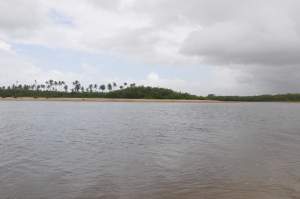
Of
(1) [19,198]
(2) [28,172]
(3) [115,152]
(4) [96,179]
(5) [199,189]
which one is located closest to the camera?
(1) [19,198]

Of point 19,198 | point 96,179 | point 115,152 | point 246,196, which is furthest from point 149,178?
point 115,152

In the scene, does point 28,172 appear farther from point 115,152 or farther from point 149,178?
point 115,152

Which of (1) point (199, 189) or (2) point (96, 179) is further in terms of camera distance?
(2) point (96, 179)

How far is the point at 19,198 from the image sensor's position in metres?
10.7

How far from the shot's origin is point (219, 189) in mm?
12172

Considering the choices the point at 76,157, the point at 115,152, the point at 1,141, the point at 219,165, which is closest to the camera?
the point at 219,165

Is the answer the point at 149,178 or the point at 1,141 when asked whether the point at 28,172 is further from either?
the point at 1,141

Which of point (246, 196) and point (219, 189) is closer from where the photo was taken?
point (246, 196)

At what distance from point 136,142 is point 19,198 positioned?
14.7 meters

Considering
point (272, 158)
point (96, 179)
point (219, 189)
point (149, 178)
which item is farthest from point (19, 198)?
point (272, 158)

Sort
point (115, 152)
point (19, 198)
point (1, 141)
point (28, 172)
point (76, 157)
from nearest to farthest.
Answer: point (19, 198), point (28, 172), point (76, 157), point (115, 152), point (1, 141)

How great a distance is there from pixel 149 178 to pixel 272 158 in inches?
341

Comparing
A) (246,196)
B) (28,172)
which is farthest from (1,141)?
(246,196)

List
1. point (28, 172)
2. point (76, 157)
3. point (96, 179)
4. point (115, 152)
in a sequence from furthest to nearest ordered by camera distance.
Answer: point (115, 152), point (76, 157), point (28, 172), point (96, 179)
